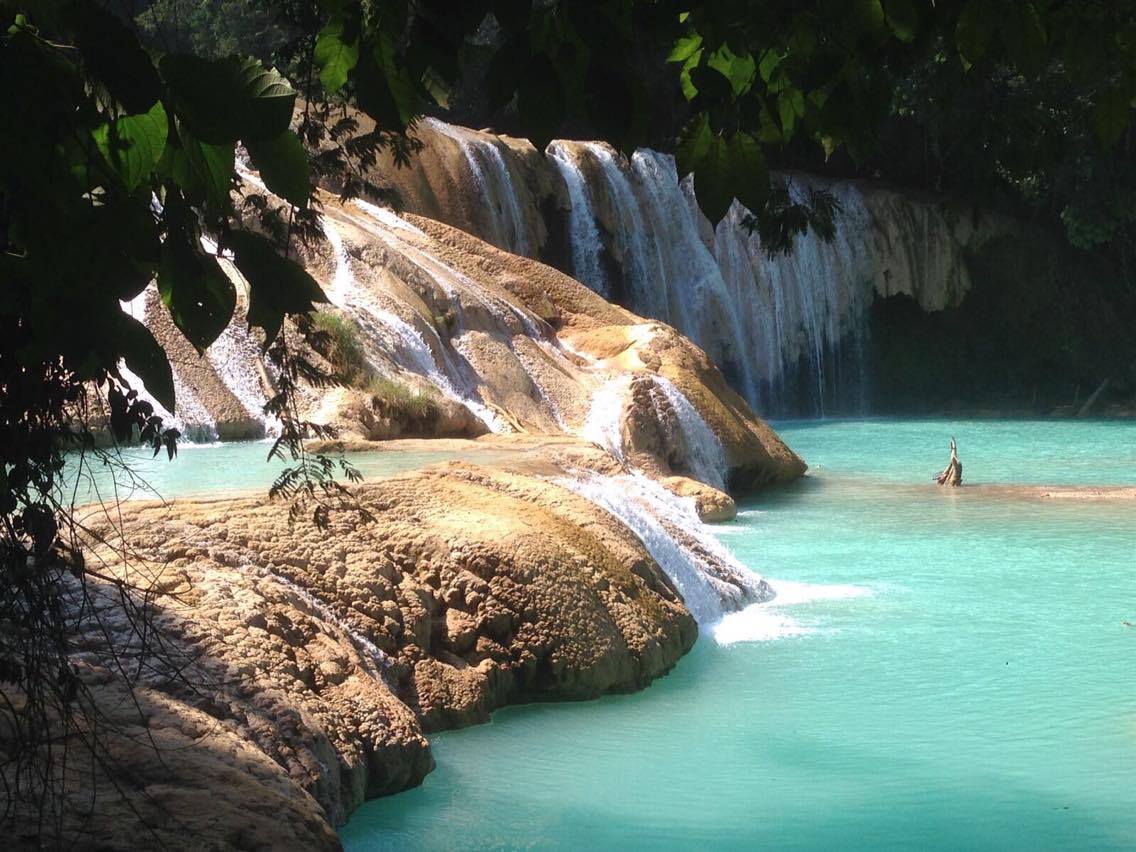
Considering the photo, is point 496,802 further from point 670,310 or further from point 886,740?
point 670,310

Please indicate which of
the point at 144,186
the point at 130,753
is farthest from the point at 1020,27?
the point at 130,753

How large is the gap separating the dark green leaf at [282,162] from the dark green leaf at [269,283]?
0.19m

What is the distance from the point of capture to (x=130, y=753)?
421 centimetres

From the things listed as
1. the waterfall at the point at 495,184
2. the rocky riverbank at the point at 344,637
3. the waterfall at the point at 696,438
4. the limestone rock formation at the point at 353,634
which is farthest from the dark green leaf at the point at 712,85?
the waterfall at the point at 495,184

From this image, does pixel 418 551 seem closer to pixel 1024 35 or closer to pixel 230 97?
pixel 1024 35

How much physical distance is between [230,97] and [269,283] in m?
0.35

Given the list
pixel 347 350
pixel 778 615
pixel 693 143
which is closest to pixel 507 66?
pixel 693 143

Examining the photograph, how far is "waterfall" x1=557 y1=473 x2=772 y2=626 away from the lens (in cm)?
938

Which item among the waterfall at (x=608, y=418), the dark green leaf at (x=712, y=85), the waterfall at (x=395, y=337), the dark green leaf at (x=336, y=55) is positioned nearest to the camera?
the dark green leaf at (x=336, y=55)

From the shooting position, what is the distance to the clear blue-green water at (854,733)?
18.9 feet

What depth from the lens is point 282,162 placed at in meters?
1.79

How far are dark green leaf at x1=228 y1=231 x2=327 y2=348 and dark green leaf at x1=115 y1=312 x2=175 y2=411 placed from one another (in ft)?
0.44

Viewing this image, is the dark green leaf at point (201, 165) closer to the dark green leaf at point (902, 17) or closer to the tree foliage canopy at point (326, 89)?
the tree foliage canopy at point (326, 89)

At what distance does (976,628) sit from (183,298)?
8.10 metres
